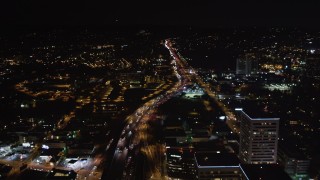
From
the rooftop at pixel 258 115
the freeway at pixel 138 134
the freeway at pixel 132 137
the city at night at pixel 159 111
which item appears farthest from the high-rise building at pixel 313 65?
the rooftop at pixel 258 115

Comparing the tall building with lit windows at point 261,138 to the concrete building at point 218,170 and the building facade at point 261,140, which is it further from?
the concrete building at point 218,170

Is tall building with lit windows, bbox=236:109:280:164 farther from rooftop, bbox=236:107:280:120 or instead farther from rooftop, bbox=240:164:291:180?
rooftop, bbox=240:164:291:180

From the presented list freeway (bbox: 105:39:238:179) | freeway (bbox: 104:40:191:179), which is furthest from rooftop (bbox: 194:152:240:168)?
freeway (bbox: 104:40:191:179)

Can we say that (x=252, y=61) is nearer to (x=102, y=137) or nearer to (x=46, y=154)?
(x=102, y=137)

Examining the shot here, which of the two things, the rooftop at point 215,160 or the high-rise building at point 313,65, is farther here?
the high-rise building at point 313,65

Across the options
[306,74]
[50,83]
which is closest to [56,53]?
[50,83]

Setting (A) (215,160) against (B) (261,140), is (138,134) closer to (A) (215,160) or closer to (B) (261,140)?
(A) (215,160)
